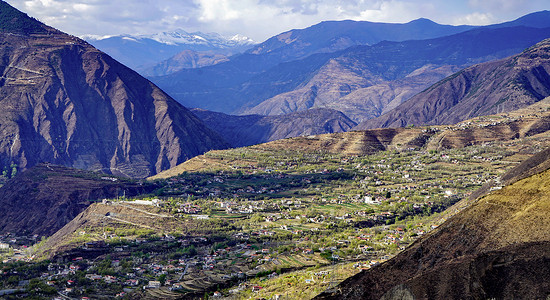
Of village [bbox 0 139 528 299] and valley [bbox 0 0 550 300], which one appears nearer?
valley [bbox 0 0 550 300]

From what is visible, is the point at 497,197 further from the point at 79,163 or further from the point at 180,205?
the point at 79,163

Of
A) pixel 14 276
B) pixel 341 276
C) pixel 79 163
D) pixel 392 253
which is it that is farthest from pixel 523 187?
pixel 79 163

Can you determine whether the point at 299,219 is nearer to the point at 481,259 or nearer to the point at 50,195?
the point at 50,195

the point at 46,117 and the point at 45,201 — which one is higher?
the point at 46,117

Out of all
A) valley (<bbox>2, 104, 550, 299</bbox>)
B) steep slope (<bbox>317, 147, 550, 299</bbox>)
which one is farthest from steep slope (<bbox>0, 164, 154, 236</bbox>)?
steep slope (<bbox>317, 147, 550, 299</bbox>)

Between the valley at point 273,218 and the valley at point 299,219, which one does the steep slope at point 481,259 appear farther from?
the valley at point 273,218

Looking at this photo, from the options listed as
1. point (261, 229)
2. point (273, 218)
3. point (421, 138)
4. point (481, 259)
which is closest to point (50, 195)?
point (273, 218)

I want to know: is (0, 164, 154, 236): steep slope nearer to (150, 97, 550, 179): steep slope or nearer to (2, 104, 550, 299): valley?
(2, 104, 550, 299): valley
